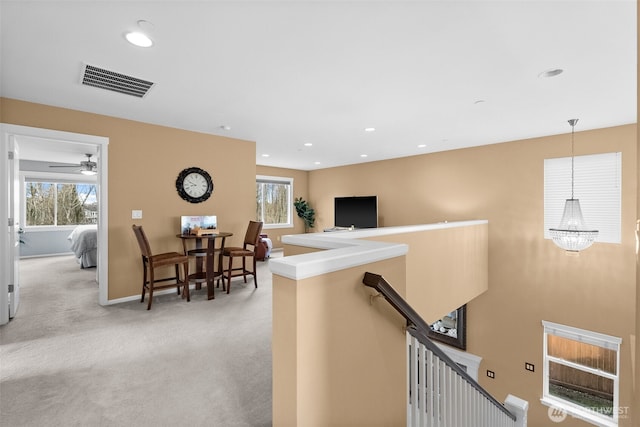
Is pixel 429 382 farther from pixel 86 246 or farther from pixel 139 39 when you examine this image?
pixel 86 246

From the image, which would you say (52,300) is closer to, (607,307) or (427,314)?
(427,314)

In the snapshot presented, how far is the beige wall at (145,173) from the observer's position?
3.44m

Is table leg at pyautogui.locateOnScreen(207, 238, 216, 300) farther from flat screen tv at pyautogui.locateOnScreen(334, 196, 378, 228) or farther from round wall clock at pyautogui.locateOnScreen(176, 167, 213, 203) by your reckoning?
flat screen tv at pyautogui.locateOnScreen(334, 196, 378, 228)

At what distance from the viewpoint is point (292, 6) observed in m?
1.68

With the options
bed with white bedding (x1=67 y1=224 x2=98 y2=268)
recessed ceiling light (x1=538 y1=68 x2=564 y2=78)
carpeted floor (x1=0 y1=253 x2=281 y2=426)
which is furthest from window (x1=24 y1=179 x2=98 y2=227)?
recessed ceiling light (x1=538 y1=68 x2=564 y2=78)

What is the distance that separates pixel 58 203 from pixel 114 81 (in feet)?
23.2

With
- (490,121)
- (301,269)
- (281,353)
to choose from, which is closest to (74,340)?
(281,353)

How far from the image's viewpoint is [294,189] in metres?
8.34

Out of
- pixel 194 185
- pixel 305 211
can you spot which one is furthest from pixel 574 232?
pixel 305 211

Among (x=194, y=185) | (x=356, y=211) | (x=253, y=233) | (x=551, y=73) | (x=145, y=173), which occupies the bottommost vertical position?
(x=253, y=233)

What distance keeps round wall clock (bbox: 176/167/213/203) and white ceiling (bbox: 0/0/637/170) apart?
0.80 meters

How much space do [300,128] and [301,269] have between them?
3461mm

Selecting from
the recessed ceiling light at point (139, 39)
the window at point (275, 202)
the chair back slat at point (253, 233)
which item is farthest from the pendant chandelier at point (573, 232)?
the window at point (275, 202)

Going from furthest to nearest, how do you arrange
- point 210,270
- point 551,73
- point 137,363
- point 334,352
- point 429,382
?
point 210,270, point 551,73, point 137,363, point 429,382, point 334,352
